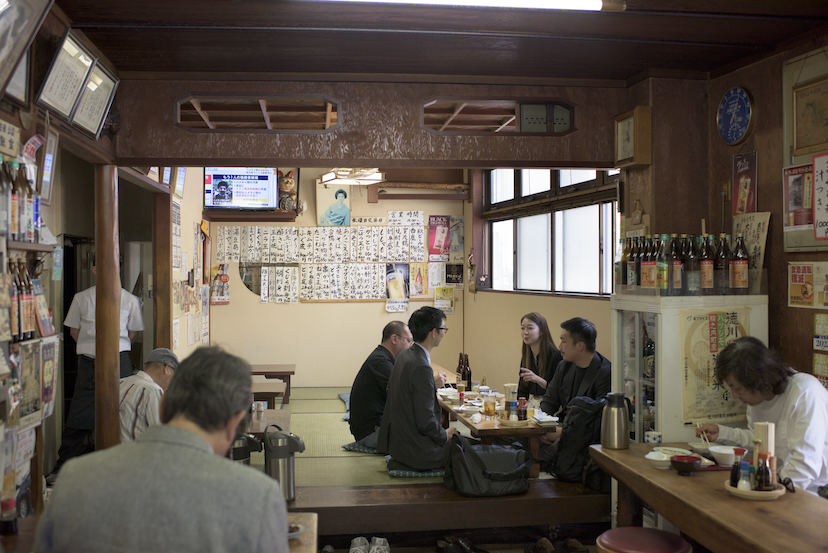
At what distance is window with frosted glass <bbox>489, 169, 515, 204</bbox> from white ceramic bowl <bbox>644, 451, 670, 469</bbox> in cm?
488

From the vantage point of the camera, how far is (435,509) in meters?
3.64

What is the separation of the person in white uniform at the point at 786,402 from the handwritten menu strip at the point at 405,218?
20.0 feet

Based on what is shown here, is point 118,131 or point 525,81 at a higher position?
point 525,81

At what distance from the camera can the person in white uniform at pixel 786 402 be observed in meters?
2.55

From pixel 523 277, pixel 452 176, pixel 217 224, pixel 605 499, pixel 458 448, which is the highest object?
pixel 452 176

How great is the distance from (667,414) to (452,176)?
234 inches

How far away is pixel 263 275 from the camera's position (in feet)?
27.8

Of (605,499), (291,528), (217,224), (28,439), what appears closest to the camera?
(291,528)

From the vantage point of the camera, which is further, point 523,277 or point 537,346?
point 523,277

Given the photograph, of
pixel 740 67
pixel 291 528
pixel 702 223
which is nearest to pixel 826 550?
pixel 291 528

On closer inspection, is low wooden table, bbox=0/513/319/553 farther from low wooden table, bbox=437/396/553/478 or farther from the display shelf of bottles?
low wooden table, bbox=437/396/553/478

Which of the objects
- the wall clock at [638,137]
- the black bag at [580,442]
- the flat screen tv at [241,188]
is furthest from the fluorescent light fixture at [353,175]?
the black bag at [580,442]

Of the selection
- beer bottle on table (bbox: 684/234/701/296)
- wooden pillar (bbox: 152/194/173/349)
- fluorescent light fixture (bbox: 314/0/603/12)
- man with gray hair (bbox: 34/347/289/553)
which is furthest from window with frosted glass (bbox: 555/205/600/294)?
man with gray hair (bbox: 34/347/289/553)

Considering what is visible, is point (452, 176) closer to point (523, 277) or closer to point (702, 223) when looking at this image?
point (523, 277)
